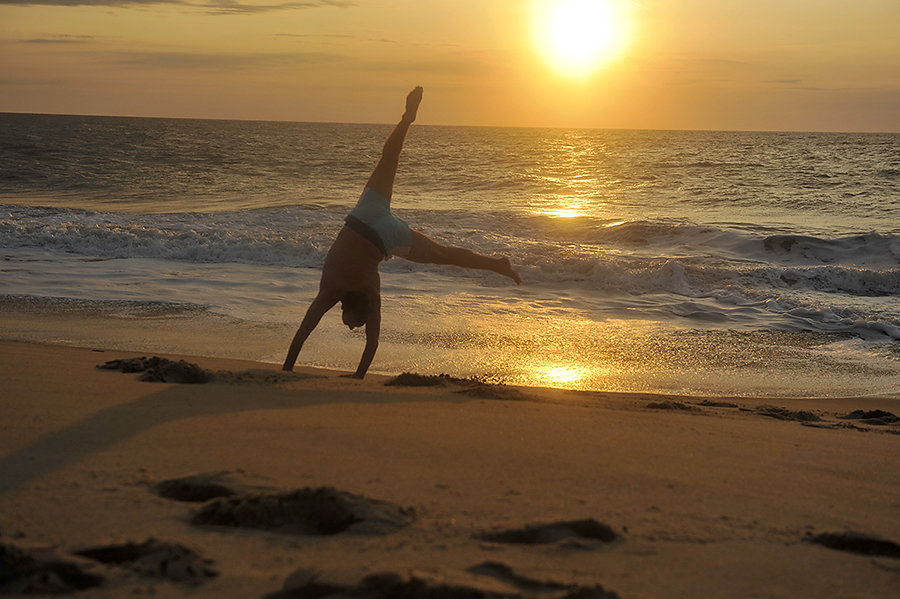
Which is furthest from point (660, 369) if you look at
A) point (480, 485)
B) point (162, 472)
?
point (162, 472)

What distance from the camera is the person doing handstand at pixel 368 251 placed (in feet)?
20.3

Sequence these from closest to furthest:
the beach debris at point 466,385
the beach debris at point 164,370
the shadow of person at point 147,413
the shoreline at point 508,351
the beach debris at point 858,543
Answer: the beach debris at point 858,543 < the shadow of person at point 147,413 < the beach debris at point 164,370 < the beach debris at point 466,385 < the shoreline at point 508,351

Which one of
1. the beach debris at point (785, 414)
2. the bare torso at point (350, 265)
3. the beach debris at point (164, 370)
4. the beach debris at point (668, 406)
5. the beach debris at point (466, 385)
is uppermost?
the bare torso at point (350, 265)

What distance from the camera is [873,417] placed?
19.7 feet

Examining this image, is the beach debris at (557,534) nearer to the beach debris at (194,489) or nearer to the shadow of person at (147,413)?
the beach debris at (194,489)

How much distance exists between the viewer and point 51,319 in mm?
8602

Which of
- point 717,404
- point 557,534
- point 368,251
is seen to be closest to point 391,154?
point 368,251

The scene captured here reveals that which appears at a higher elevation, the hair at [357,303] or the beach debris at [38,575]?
the hair at [357,303]

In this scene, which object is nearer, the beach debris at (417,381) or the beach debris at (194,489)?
the beach debris at (194,489)

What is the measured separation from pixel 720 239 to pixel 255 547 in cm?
1706

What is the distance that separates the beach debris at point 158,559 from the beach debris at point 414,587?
0.93 feet

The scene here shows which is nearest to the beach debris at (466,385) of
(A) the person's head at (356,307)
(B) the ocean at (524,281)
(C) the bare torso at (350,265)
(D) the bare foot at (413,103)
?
(A) the person's head at (356,307)

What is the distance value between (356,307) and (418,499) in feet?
10.3

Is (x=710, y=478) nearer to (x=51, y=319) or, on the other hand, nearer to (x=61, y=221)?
(x=51, y=319)
